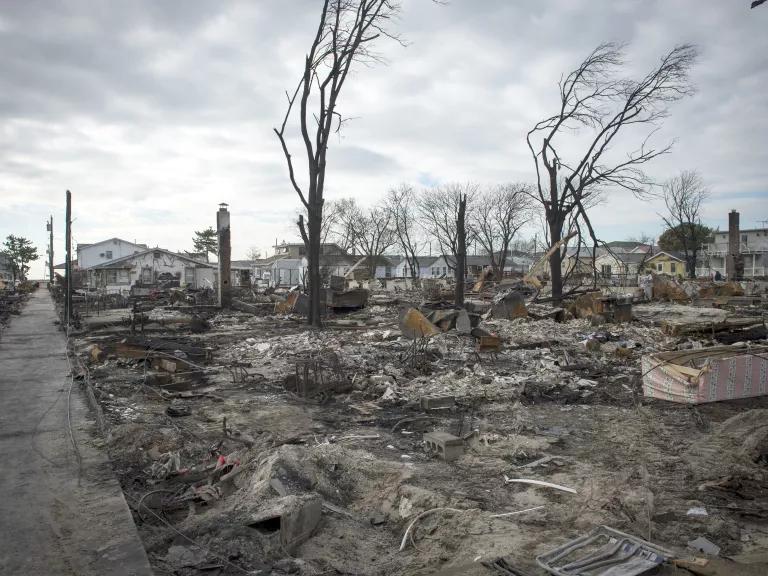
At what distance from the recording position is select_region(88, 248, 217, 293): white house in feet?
189

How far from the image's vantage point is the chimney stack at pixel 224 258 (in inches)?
1125

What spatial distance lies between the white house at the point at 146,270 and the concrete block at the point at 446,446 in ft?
174

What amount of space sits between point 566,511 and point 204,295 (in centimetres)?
3156

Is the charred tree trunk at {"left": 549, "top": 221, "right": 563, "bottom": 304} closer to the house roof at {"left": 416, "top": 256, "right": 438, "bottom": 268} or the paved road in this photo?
the paved road

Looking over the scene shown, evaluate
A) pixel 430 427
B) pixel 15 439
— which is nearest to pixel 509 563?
pixel 430 427

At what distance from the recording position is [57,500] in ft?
15.9

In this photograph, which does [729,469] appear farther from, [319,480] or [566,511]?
[319,480]

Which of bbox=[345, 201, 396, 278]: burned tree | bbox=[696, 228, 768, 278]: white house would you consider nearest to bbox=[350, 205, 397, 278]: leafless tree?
bbox=[345, 201, 396, 278]: burned tree

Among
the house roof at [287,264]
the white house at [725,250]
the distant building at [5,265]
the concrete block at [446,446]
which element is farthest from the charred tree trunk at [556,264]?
the distant building at [5,265]

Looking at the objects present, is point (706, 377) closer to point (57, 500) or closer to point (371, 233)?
point (57, 500)

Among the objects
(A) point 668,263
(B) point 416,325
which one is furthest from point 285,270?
(B) point 416,325

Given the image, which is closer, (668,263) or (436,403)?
(436,403)

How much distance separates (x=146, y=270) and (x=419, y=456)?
5768 centimetres

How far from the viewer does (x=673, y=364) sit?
352 inches
